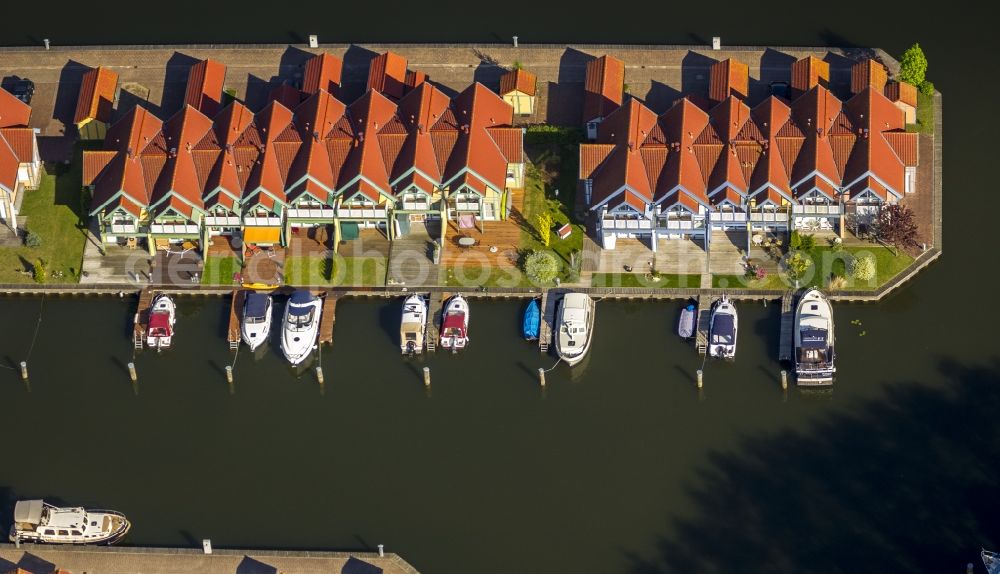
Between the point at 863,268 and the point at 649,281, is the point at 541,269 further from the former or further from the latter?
the point at 863,268

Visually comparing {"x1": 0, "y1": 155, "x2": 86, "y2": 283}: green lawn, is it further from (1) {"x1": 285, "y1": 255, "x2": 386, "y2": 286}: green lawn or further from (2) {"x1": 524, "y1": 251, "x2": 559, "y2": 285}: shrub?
(2) {"x1": 524, "y1": 251, "x2": 559, "y2": 285}: shrub

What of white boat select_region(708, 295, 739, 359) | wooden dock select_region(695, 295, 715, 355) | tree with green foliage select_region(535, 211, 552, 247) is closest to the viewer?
white boat select_region(708, 295, 739, 359)

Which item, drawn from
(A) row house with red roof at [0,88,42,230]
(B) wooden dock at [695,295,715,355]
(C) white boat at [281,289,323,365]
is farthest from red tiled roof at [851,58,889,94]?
(A) row house with red roof at [0,88,42,230]

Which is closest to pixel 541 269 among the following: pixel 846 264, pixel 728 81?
pixel 728 81

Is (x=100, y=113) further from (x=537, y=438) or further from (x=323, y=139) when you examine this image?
(x=537, y=438)

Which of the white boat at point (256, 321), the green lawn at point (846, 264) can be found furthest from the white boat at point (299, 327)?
the green lawn at point (846, 264)

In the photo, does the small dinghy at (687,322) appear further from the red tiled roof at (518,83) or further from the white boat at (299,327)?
the white boat at (299,327)

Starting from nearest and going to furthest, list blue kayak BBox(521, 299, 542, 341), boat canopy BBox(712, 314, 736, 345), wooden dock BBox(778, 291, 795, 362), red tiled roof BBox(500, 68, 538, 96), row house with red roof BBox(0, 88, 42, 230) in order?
1. boat canopy BBox(712, 314, 736, 345)
2. wooden dock BBox(778, 291, 795, 362)
3. blue kayak BBox(521, 299, 542, 341)
4. row house with red roof BBox(0, 88, 42, 230)
5. red tiled roof BBox(500, 68, 538, 96)
